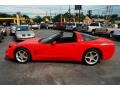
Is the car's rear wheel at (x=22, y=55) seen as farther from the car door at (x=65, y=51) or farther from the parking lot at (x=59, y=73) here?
the car door at (x=65, y=51)

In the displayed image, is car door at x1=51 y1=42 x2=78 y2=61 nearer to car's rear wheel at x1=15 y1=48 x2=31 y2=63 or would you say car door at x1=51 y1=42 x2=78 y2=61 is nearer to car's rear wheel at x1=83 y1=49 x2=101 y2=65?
car's rear wheel at x1=83 y1=49 x2=101 y2=65

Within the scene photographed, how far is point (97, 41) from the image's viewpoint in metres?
8.65

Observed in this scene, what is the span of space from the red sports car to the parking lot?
0.24m

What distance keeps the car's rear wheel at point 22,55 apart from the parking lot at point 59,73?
0.22 meters

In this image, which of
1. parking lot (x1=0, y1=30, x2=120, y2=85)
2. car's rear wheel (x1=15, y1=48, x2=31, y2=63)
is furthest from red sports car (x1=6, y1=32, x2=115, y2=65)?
parking lot (x1=0, y1=30, x2=120, y2=85)

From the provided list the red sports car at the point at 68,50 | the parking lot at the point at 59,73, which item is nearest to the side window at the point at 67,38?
the red sports car at the point at 68,50

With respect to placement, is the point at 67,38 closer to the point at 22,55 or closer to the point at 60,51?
the point at 60,51

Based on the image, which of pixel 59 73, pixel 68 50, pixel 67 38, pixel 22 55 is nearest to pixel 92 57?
pixel 68 50

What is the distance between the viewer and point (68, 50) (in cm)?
852

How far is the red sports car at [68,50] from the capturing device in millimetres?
8500

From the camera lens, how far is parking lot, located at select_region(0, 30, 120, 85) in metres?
6.26
